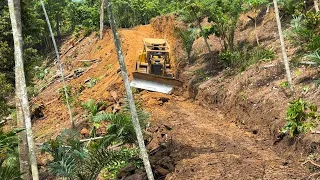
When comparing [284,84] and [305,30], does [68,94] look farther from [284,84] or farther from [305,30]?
[305,30]

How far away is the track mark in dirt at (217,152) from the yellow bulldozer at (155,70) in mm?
2957

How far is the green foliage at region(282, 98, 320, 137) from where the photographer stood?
9.92 m

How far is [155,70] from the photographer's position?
821 inches

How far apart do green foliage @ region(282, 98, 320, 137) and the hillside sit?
348 millimetres

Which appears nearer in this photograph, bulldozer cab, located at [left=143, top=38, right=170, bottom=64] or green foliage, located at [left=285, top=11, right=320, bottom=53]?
green foliage, located at [left=285, top=11, right=320, bottom=53]

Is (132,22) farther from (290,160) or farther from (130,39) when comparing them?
(290,160)

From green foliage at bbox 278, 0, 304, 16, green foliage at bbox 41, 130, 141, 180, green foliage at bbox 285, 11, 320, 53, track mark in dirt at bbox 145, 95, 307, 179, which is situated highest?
green foliage at bbox 278, 0, 304, 16

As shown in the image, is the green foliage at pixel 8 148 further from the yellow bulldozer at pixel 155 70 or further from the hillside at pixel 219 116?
the yellow bulldozer at pixel 155 70

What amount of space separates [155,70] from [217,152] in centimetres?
1020

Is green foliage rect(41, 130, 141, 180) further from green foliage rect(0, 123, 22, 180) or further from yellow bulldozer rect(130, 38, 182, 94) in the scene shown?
yellow bulldozer rect(130, 38, 182, 94)

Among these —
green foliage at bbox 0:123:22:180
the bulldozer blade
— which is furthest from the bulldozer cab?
green foliage at bbox 0:123:22:180

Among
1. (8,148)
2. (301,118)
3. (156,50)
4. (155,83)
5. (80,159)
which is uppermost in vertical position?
(8,148)

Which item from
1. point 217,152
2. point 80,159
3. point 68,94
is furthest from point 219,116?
point 68,94

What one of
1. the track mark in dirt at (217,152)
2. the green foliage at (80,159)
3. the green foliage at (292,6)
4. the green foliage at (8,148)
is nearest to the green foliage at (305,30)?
the green foliage at (292,6)
